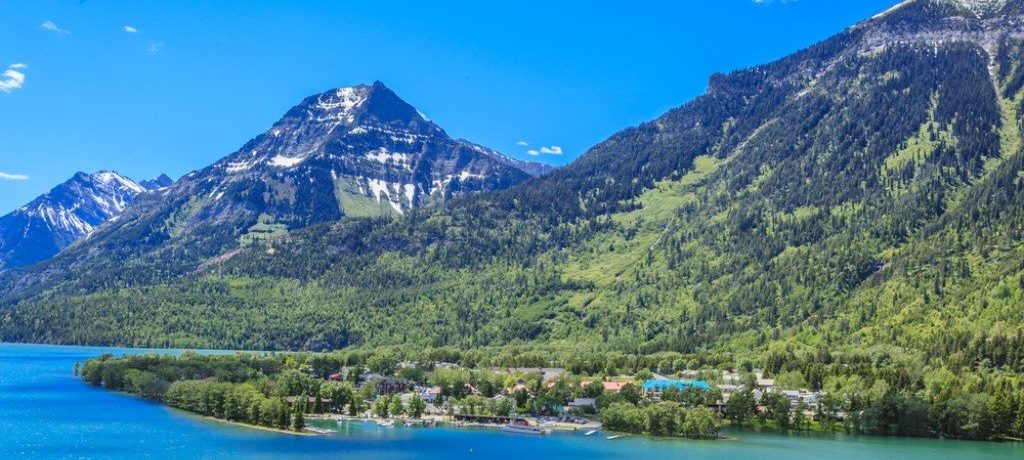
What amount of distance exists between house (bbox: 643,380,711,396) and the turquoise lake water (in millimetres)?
23858

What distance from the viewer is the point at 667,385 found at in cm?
18562

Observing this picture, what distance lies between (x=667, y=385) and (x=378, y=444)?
67.2 m

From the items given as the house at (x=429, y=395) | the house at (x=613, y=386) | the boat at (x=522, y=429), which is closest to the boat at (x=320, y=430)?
the boat at (x=522, y=429)

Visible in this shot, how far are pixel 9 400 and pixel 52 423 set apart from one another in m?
35.6

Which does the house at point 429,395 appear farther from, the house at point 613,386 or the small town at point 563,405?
the house at point 613,386

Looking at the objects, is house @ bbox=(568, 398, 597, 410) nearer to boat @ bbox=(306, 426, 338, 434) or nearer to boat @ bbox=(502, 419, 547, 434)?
boat @ bbox=(502, 419, 547, 434)

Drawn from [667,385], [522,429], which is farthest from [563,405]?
[667,385]

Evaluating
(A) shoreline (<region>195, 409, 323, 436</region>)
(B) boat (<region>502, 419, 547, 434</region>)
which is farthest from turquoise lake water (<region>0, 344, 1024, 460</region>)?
(B) boat (<region>502, 419, 547, 434</region>)

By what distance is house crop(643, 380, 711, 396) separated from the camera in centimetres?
17912

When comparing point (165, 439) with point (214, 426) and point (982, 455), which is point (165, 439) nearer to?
point (214, 426)

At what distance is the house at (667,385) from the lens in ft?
588

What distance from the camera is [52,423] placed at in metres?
150

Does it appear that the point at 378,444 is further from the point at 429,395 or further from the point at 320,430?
the point at 429,395

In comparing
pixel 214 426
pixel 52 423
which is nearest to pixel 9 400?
pixel 52 423
